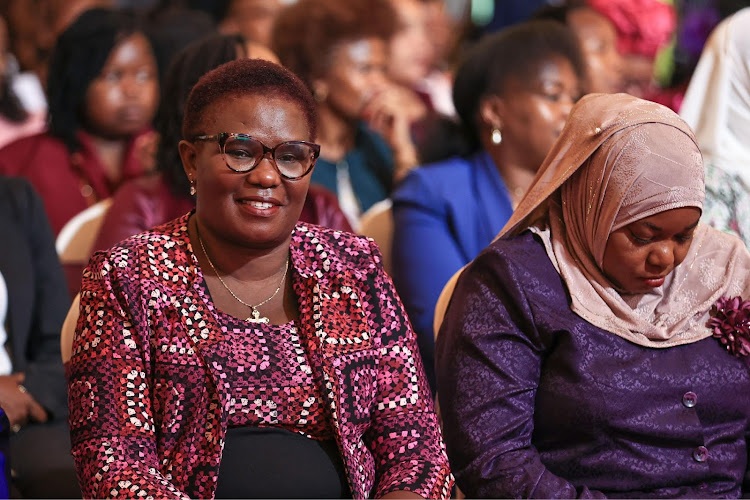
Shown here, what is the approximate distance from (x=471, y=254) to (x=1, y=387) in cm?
160

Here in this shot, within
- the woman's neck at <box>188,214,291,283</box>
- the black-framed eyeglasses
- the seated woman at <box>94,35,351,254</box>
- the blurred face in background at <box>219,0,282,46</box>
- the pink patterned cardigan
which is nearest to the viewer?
the pink patterned cardigan

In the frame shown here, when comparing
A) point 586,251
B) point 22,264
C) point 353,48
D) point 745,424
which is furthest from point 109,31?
point 745,424

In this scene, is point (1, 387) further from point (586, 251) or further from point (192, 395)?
point (586, 251)

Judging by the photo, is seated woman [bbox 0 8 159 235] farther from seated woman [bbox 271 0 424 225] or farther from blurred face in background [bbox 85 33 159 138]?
seated woman [bbox 271 0 424 225]

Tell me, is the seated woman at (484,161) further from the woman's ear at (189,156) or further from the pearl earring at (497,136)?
the woman's ear at (189,156)

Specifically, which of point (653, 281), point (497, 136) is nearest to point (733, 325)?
point (653, 281)

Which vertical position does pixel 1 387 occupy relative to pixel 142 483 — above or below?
below

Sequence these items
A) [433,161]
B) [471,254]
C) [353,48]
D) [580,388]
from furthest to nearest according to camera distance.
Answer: [353,48] → [433,161] → [471,254] → [580,388]

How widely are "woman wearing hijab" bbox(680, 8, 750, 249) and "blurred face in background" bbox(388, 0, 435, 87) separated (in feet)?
7.51

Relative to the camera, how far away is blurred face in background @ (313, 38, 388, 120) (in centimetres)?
507

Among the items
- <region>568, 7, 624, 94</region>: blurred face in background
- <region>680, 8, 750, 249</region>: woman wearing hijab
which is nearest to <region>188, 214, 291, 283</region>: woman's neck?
<region>680, 8, 750, 249</region>: woman wearing hijab

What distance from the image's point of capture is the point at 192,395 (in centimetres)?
211

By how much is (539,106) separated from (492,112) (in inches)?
7.7

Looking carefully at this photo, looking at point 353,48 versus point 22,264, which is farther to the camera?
point 353,48
